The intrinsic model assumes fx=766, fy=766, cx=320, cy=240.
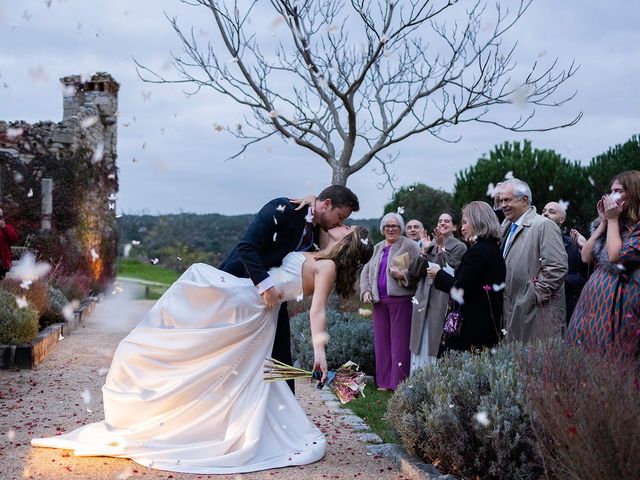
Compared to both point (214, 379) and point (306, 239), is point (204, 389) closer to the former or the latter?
point (214, 379)

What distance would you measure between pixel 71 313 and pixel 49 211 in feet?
22.3

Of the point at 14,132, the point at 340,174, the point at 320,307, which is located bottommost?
the point at 320,307

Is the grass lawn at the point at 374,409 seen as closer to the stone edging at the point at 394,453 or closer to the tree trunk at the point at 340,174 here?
the stone edging at the point at 394,453

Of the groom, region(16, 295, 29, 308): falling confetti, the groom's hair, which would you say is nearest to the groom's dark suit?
the groom

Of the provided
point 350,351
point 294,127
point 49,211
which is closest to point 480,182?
point 49,211

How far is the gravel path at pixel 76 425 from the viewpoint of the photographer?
4.48 meters

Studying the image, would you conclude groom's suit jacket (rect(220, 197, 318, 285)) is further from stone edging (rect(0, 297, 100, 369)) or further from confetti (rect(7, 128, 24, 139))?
confetti (rect(7, 128, 24, 139))

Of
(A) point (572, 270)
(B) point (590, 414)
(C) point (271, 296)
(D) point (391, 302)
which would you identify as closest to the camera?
(B) point (590, 414)

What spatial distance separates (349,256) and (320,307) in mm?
359

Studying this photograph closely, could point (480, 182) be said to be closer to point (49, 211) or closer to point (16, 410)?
point (49, 211)

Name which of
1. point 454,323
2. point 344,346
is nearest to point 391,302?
point 344,346

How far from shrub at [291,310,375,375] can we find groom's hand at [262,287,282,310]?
3.59 metres

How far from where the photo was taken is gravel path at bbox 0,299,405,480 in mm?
4484

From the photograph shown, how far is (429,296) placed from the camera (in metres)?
7.43
